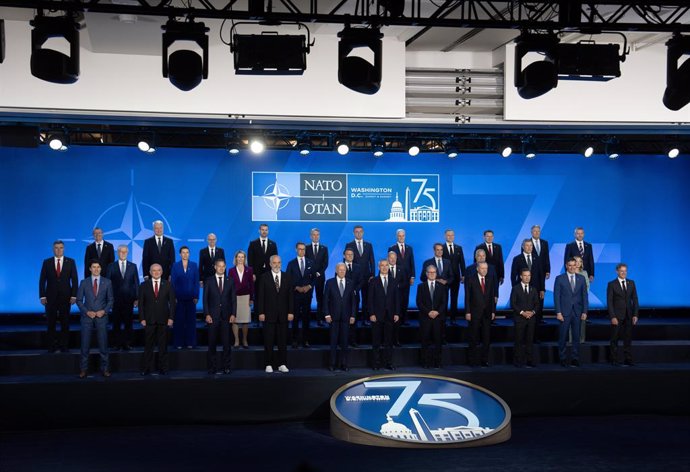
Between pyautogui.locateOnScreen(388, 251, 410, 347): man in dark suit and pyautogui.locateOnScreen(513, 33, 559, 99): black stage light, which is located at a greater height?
pyautogui.locateOnScreen(513, 33, 559, 99): black stage light

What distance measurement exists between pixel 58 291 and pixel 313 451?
14.5 feet

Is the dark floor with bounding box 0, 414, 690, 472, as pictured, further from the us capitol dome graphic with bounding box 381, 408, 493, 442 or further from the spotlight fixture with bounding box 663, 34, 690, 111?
the spotlight fixture with bounding box 663, 34, 690, 111

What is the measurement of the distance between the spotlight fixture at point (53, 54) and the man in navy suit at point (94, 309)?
166 inches

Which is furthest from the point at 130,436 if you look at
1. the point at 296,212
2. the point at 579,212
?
the point at 579,212

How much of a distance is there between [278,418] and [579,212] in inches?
283

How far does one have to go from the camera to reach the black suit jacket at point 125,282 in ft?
34.9

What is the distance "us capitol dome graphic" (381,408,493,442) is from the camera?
29.5 ft

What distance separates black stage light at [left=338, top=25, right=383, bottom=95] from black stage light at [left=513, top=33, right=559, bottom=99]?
1.30m

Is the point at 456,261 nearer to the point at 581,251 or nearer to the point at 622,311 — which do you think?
the point at 581,251

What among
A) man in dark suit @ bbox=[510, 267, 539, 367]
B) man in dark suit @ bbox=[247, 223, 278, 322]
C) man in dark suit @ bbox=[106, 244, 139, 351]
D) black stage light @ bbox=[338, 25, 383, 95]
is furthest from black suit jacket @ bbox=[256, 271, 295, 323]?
black stage light @ bbox=[338, 25, 383, 95]

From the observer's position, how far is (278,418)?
33.6 feet

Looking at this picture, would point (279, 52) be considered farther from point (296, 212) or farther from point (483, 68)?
point (296, 212)

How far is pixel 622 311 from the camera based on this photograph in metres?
11.0

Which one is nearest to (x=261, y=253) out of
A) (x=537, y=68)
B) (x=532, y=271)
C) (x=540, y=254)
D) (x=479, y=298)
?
(x=479, y=298)
